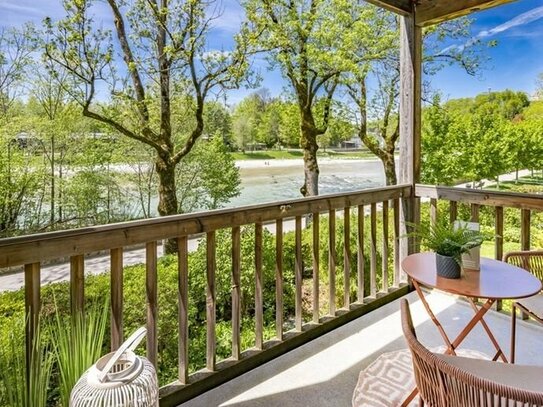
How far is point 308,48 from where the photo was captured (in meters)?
8.98

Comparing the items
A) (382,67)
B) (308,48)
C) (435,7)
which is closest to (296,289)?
(435,7)

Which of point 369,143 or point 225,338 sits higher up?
point 369,143

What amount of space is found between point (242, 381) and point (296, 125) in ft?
26.2

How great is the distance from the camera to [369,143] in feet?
30.6

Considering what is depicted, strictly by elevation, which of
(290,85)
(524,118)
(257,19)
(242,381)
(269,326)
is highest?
(257,19)

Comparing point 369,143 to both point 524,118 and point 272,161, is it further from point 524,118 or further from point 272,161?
point 524,118

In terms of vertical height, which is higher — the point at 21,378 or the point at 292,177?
the point at 292,177

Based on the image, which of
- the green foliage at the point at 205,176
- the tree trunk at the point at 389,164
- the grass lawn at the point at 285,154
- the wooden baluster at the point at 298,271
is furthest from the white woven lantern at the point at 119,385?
the tree trunk at the point at 389,164

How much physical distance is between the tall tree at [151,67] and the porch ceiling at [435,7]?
5.14 meters

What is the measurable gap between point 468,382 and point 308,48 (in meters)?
9.02

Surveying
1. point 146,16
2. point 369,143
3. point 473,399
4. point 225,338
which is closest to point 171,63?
point 146,16

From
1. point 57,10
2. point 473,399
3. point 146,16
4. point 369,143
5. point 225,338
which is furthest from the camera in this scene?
point 369,143

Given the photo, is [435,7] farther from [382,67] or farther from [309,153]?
[382,67]

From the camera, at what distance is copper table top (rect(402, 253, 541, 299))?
5.62 ft
